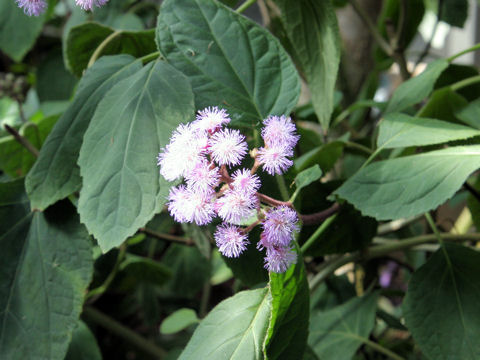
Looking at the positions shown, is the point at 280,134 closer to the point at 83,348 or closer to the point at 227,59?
the point at 227,59

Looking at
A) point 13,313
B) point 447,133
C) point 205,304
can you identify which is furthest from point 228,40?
point 205,304

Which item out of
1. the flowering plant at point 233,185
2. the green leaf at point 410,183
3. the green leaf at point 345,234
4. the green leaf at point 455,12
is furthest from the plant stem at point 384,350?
the green leaf at point 455,12

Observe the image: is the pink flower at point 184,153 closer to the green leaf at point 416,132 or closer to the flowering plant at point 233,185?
the flowering plant at point 233,185

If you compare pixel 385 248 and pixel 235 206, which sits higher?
pixel 235 206

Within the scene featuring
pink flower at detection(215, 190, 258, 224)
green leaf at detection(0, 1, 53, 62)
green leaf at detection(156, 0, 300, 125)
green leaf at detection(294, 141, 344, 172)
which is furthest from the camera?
green leaf at detection(0, 1, 53, 62)

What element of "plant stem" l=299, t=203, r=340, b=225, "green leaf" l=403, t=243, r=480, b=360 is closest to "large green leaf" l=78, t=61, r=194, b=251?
"plant stem" l=299, t=203, r=340, b=225

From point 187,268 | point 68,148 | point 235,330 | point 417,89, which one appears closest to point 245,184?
point 235,330

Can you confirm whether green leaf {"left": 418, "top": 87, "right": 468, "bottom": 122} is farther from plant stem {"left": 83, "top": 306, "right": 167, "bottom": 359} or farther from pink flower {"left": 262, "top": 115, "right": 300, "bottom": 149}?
plant stem {"left": 83, "top": 306, "right": 167, "bottom": 359}

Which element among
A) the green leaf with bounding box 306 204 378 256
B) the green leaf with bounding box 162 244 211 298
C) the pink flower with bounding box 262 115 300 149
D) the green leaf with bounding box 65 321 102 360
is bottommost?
the green leaf with bounding box 162 244 211 298
